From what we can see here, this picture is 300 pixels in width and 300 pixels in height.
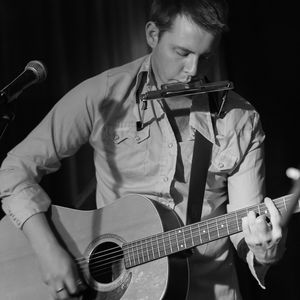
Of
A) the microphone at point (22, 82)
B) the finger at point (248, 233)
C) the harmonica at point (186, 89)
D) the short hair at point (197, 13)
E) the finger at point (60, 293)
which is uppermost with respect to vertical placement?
the short hair at point (197, 13)

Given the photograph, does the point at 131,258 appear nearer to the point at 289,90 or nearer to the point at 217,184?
the point at 217,184

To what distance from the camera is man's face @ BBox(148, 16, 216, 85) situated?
213 cm

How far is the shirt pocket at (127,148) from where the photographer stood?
2275 millimetres

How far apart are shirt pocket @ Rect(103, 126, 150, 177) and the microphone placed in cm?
56

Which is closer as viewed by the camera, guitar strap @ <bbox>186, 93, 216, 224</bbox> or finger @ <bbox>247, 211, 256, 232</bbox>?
finger @ <bbox>247, 211, 256, 232</bbox>

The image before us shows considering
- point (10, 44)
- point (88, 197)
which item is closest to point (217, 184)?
point (88, 197)

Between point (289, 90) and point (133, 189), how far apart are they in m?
1.13

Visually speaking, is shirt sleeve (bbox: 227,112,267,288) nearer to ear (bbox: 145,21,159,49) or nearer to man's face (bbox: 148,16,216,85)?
man's face (bbox: 148,16,216,85)

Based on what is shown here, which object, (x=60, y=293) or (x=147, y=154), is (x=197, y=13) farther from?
(x=60, y=293)

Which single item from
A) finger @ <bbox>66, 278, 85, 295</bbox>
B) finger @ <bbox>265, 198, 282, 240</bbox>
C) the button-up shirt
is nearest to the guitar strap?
the button-up shirt

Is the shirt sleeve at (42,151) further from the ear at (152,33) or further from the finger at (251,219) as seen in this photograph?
the finger at (251,219)

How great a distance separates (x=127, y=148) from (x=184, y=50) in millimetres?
405

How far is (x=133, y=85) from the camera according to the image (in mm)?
2322

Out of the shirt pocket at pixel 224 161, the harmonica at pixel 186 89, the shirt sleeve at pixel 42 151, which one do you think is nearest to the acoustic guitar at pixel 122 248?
the shirt sleeve at pixel 42 151
